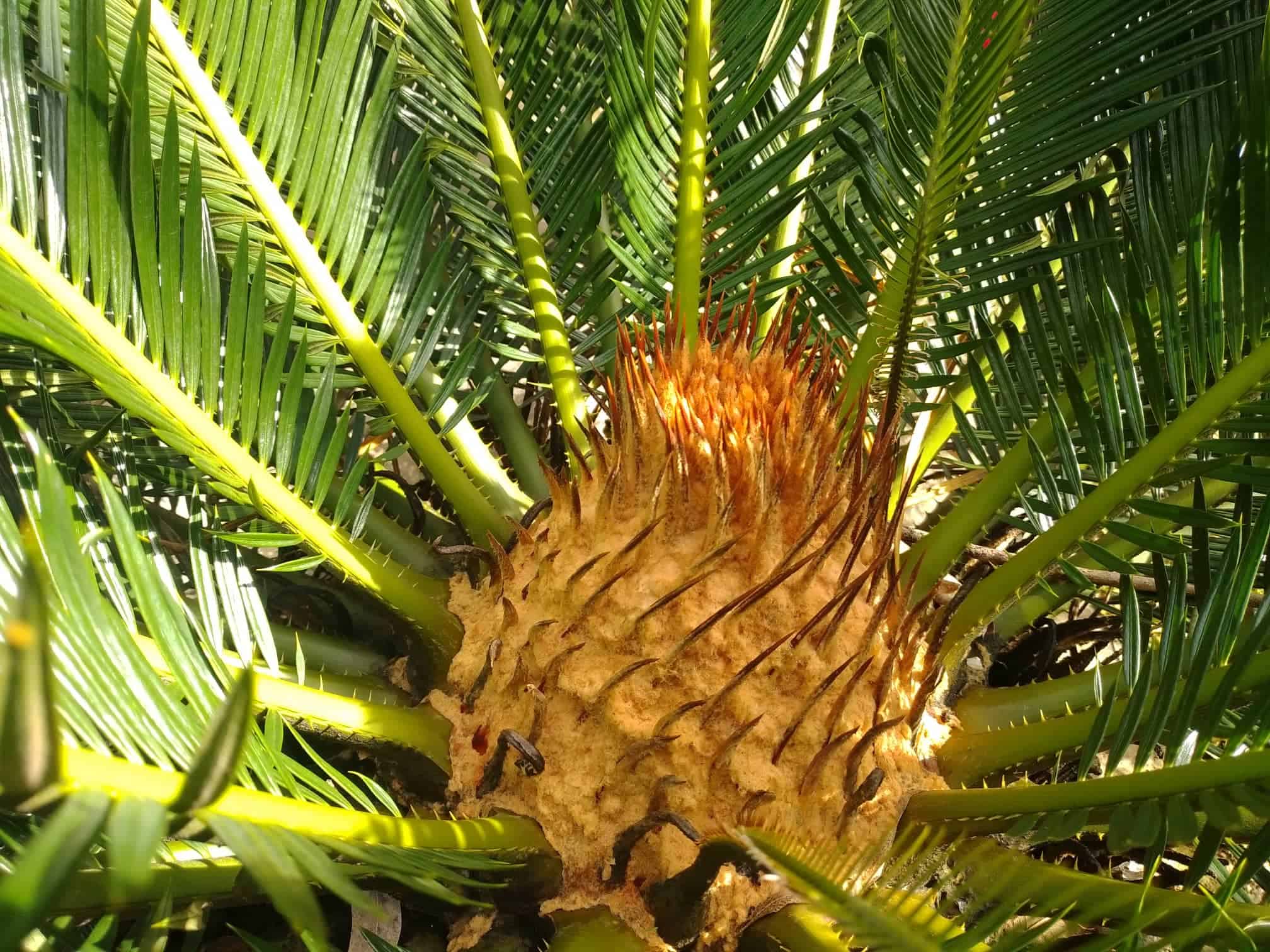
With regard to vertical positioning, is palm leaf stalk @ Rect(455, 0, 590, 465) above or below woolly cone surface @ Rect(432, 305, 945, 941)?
above

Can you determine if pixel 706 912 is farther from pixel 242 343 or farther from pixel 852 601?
pixel 242 343

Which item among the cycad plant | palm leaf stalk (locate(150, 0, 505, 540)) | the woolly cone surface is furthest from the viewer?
palm leaf stalk (locate(150, 0, 505, 540))

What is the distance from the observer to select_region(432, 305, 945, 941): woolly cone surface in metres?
0.81

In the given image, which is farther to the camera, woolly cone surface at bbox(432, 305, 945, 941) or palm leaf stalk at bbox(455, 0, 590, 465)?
palm leaf stalk at bbox(455, 0, 590, 465)

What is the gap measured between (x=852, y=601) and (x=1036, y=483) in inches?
10.8

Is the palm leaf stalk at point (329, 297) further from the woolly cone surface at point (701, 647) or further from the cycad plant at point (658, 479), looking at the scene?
the woolly cone surface at point (701, 647)

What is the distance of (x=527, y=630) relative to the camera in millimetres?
913

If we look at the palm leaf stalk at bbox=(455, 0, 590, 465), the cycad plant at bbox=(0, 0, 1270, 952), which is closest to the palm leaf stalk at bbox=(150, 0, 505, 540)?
the cycad plant at bbox=(0, 0, 1270, 952)

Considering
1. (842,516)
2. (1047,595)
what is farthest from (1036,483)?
(842,516)

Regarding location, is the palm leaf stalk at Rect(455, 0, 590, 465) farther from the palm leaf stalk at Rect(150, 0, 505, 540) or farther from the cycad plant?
the palm leaf stalk at Rect(150, 0, 505, 540)

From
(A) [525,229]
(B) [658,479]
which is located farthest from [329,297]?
(B) [658,479]

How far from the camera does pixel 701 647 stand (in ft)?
2.76

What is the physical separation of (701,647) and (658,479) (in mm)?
144

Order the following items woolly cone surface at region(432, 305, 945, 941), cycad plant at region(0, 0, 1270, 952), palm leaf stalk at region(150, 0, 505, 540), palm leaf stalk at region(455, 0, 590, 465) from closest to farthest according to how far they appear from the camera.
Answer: cycad plant at region(0, 0, 1270, 952) < woolly cone surface at region(432, 305, 945, 941) < palm leaf stalk at region(150, 0, 505, 540) < palm leaf stalk at region(455, 0, 590, 465)
